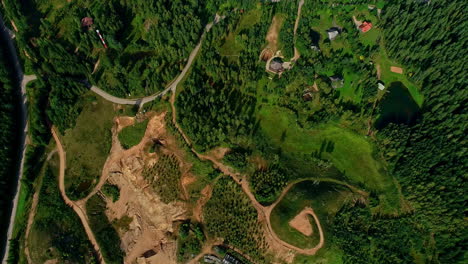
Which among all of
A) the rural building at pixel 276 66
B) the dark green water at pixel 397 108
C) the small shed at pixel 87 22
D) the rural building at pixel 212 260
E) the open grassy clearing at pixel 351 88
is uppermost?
the small shed at pixel 87 22

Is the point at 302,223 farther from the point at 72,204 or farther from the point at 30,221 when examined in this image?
the point at 30,221

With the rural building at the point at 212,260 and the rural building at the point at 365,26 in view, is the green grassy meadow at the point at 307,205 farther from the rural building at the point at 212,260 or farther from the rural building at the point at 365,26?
the rural building at the point at 365,26

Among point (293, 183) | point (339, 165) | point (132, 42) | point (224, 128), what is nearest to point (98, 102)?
point (132, 42)

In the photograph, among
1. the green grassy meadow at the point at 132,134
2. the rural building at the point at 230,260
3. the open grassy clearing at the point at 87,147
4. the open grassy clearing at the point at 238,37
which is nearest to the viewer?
the rural building at the point at 230,260

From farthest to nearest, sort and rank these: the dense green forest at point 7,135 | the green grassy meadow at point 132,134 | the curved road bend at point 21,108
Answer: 1. the green grassy meadow at point 132,134
2. the curved road bend at point 21,108
3. the dense green forest at point 7,135

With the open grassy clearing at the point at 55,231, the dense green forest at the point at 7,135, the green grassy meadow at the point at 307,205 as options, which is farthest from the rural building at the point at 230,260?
the dense green forest at the point at 7,135

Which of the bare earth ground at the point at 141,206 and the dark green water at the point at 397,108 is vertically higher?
the dark green water at the point at 397,108
